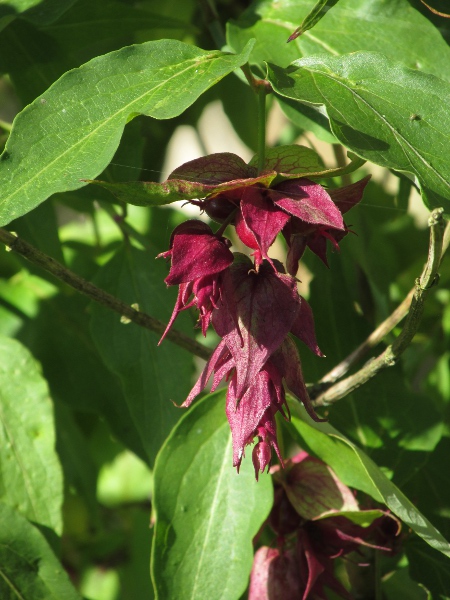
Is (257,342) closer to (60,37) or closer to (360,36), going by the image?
(360,36)

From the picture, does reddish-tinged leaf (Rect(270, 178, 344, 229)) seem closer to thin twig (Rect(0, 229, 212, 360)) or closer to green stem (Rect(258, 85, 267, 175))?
green stem (Rect(258, 85, 267, 175))

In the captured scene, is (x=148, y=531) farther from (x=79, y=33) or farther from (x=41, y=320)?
(x=79, y=33)

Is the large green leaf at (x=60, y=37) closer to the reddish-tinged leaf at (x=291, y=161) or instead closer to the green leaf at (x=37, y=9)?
the green leaf at (x=37, y=9)

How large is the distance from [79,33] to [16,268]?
0.32 meters

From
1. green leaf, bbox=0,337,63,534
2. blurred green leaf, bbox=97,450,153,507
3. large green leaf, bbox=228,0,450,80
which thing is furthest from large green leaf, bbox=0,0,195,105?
blurred green leaf, bbox=97,450,153,507

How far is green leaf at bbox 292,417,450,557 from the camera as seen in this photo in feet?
1.62

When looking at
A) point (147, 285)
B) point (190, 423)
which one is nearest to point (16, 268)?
point (147, 285)

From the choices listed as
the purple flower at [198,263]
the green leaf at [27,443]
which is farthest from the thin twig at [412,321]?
the green leaf at [27,443]

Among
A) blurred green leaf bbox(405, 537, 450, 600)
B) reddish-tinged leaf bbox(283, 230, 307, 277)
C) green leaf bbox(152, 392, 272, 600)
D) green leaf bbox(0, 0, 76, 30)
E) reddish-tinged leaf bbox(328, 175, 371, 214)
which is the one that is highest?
green leaf bbox(0, 0, 76, 30)

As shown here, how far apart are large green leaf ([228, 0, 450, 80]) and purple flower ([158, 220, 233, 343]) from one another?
0.21 metres

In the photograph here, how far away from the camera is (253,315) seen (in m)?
0.40

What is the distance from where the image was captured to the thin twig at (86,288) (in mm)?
469

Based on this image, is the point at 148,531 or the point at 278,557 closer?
the point at 278,557

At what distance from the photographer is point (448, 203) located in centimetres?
40
